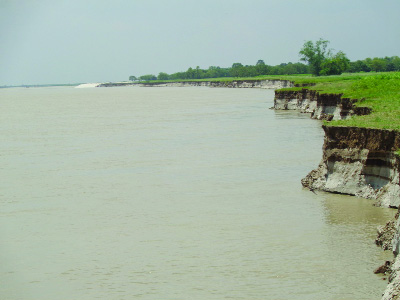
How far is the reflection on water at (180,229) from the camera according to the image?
44.0 feet

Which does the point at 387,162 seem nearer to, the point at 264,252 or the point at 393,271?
the point at 264,252

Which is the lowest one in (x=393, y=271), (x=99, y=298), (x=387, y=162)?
(x=99, y=298)

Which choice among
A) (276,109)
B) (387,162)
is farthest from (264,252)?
(276,109)

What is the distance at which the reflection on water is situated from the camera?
1342 centimetres

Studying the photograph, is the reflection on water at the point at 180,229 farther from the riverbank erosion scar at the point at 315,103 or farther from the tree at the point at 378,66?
the tree at the point at 378,66

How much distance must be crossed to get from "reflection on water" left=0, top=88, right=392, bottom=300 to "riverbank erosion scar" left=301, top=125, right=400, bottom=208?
0.65 meters

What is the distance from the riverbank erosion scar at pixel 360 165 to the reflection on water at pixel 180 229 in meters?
0.65

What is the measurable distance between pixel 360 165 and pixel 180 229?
24.8 feet

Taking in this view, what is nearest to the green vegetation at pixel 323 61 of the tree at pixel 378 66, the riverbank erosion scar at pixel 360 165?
the tree at pixel 378 66

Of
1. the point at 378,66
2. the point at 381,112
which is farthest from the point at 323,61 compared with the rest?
the point at 381,112

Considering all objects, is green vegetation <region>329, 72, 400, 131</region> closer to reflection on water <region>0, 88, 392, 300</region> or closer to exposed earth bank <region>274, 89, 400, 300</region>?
exposed earth bank <region>274, 89, 400, 300</region>

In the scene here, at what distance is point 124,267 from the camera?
47.6 feet

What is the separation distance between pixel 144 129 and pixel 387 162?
30968mm

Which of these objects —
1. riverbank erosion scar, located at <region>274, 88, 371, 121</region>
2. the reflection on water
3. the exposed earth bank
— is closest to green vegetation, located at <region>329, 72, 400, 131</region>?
A: the exposed earth bank
